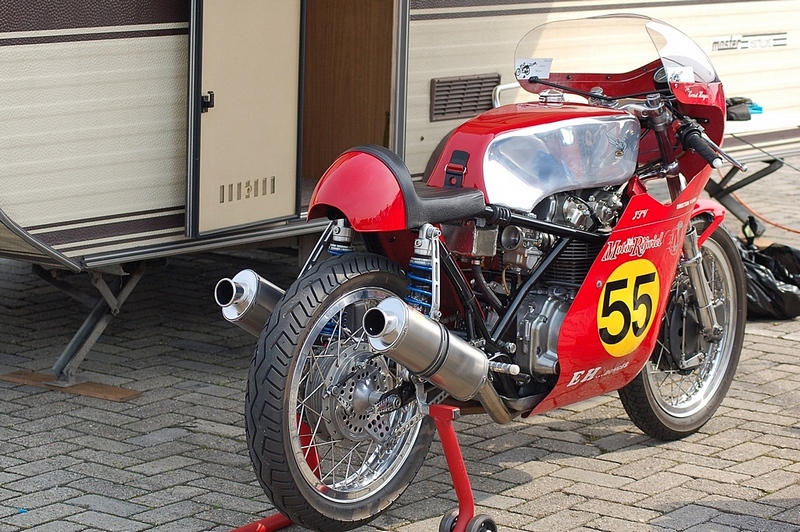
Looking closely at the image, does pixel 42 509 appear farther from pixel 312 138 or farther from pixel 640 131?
pixel 312 138

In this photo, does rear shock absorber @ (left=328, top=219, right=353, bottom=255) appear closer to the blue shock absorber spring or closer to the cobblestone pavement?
the blue shock absorber spring

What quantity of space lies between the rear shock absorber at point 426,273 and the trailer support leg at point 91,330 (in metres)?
2.04

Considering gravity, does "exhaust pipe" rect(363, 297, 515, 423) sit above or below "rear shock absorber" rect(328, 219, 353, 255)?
below

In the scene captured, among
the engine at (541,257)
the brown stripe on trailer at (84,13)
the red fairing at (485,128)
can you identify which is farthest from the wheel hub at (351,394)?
the brown stripe on trailer at (84,13)

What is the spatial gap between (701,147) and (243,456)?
6.85 feet

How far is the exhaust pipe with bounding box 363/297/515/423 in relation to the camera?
11.4ft

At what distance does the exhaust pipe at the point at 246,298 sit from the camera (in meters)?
3.85

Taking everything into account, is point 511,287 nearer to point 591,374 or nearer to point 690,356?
point 591,374

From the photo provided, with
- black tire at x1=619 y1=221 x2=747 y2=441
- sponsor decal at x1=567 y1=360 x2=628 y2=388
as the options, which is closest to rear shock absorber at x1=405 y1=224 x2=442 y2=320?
sponsor decal at x1=567 y1=360 x2=628 y2=388

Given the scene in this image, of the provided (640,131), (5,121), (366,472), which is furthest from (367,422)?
(5,121)

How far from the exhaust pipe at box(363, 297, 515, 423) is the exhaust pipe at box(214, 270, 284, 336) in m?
0.47

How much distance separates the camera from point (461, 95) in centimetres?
661

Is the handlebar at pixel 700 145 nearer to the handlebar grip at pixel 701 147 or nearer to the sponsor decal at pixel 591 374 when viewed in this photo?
the handlebar grip at pixel 701 147

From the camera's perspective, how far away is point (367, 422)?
3.97m
